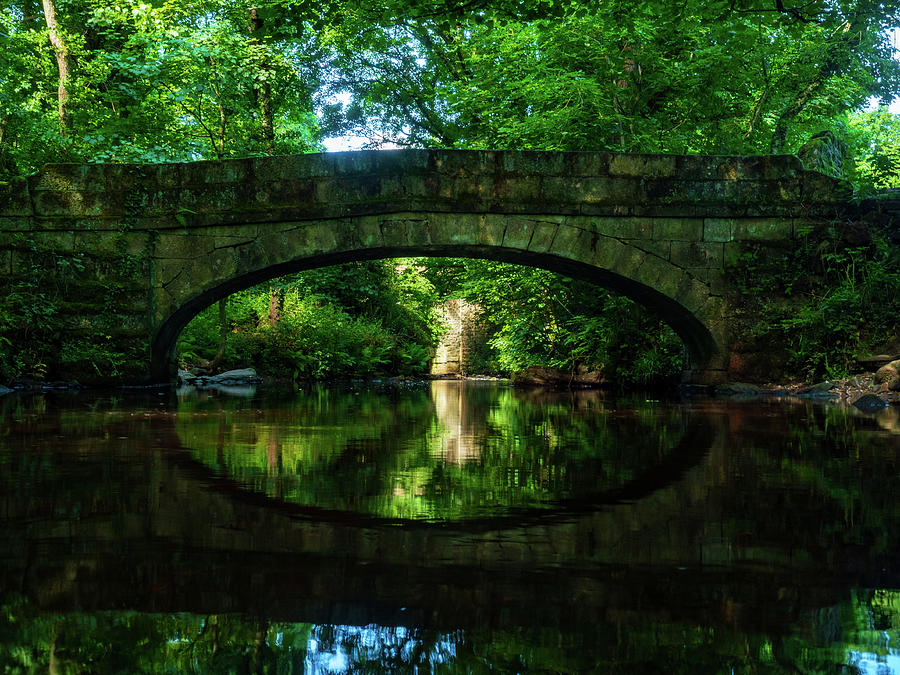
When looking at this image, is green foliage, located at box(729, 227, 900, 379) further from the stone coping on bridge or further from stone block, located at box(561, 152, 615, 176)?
stone block, located at box(561, 152, 615, 176)

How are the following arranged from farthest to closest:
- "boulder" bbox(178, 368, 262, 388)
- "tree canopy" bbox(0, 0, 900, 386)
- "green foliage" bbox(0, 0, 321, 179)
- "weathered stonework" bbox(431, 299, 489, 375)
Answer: "weathered stonework" bbox(431, 299, 489, 375) < "green foliage" bbox(0, 0, 321, 179) < "boulder" bbox(178, 368, 262, 388) < "tree canopy" bbox(0, 0, 900, 386)

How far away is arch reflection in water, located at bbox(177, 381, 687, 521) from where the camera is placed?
2.71 meters

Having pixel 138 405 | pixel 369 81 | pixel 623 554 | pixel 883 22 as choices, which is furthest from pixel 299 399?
pixel 369 81

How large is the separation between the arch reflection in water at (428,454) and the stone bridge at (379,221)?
2730 millimetres

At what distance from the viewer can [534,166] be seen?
9.39 meters

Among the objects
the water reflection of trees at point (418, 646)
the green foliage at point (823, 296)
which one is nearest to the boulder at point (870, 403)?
the green foliage at point (823, 296)

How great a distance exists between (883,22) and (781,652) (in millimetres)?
11288

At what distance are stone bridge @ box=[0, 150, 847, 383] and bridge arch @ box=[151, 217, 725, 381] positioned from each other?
2 cm

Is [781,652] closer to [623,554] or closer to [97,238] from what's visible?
[623,554]

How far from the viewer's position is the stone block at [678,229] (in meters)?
9.49

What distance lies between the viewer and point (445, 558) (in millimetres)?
1832

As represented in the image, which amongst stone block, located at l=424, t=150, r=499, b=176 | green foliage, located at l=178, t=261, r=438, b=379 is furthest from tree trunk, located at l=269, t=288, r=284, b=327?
stone block, located at l=424, t=150, r=499, b=176

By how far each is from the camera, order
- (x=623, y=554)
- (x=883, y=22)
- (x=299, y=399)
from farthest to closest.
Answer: (x=883, y=22) < (x=299, y=399) < (x=623, y=554)

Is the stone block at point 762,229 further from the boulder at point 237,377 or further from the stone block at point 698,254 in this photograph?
the boulder at point 237,377
